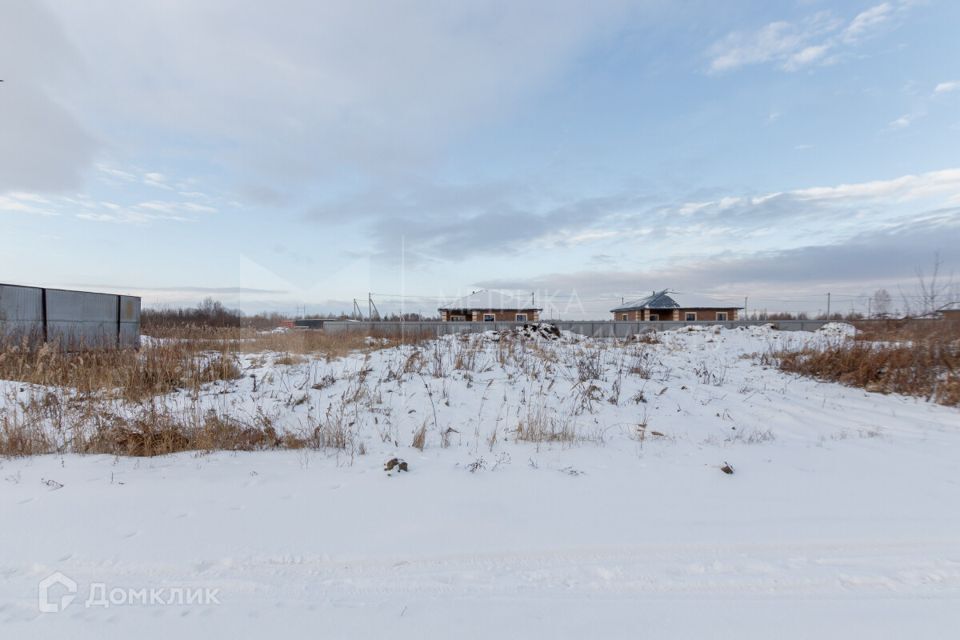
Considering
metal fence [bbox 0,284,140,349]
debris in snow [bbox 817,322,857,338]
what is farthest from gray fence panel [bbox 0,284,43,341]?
debris in snow [bbox 817,322,857,338]

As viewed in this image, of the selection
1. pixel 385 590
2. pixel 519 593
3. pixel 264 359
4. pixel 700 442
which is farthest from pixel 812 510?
pixel 264 359

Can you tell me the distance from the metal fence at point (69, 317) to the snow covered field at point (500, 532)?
19.9 feet

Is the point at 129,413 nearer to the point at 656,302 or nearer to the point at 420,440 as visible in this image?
the point at 420,440

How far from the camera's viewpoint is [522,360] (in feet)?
26.2

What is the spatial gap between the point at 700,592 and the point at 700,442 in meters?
2.70

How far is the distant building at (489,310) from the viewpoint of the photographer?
36.2 meters

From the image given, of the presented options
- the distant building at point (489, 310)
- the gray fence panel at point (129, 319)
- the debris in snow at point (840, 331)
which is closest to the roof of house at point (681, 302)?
the distant building at point (489, 310)

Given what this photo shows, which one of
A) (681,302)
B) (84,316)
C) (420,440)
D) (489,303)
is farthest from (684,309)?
(84,316)

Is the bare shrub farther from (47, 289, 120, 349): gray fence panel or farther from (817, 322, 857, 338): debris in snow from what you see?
(817, 322, 857, 338): debris in snow

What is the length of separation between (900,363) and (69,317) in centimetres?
1969

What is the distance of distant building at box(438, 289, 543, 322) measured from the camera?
36188mm

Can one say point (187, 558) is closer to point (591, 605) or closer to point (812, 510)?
point (591, 605)

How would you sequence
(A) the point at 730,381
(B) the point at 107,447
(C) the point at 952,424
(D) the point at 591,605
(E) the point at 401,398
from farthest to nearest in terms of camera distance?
1. (A) the point at 730,381
2. (E) the point at 401,398
3. (C) the point at 952,424
4. (B) the point at 107,447
5. (D) the point at 591,605

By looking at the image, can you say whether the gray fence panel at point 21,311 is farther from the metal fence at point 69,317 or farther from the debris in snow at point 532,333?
the debris in snow at point 532,333
